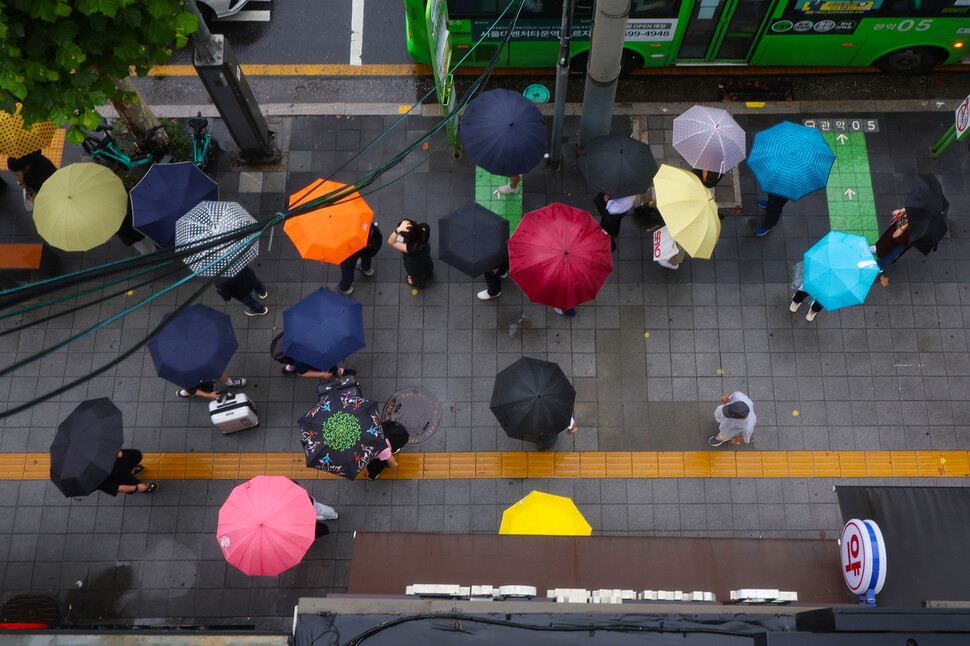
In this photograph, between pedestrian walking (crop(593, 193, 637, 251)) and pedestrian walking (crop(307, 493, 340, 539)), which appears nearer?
pedestrian walking (crop(307, 493, 340, 539))

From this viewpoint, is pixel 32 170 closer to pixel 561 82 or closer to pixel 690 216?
pixel 561 82

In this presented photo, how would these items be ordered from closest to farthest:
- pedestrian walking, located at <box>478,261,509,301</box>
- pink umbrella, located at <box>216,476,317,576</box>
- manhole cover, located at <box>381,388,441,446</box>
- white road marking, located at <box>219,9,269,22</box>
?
pink umbrella, located at <box>216,476,317,576</box>
pedestrian walking, located at <box>478,261,509,301</box>
manhole cover, located at <box>381,388,441,446</box>
white road marking, located at <box>219,9,269,22</box>

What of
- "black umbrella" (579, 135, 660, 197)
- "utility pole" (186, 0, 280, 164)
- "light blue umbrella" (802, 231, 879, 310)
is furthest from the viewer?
"utility pole" (186, 0, 280, 164)

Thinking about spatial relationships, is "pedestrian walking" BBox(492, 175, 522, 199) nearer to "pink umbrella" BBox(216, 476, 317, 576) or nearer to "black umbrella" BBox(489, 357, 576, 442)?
"black umbrella" BBox(489, 357, 576, 442)

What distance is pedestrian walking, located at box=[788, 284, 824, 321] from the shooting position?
10742 millimetres

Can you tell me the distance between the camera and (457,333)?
37.0ft

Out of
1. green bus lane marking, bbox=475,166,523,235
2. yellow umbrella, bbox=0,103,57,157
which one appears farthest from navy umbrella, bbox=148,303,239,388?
green bus lane marking, bbox=475,166,523,235

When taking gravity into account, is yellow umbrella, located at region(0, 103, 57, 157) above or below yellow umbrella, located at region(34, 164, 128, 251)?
above

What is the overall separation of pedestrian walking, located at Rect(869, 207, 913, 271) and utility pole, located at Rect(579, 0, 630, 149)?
4466 mm

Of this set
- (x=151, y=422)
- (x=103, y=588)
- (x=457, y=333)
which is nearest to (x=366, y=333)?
(x=457, y=333)

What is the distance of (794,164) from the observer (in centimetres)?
1012

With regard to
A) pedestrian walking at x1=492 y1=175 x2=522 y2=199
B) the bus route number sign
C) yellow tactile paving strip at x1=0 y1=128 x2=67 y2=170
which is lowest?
pedestrian walking at x1=492 y1=175 x2=522 y2=199

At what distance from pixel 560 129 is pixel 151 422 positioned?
7.81m

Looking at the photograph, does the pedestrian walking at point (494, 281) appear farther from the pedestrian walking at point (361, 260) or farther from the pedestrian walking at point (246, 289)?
the pedestrian walking at point (246, 289)
